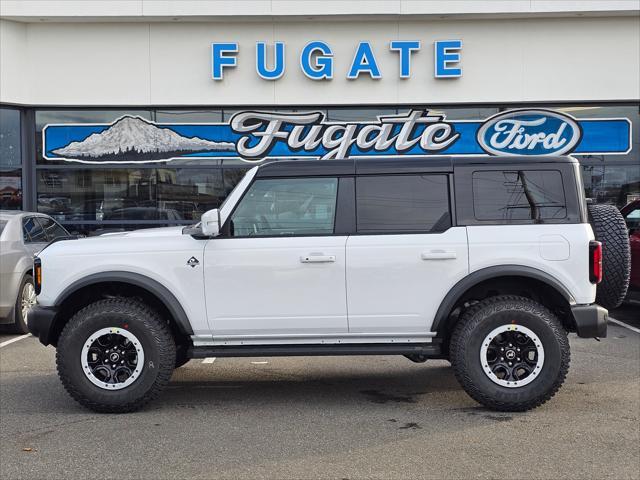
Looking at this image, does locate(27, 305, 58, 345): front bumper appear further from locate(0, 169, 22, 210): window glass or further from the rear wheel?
locate(0, 169, 22, 210): window glass

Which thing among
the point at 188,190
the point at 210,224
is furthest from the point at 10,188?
the point at 210,224

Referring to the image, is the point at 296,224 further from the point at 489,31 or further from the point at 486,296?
the point at 489,31

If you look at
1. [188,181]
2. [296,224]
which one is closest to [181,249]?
[296,224]

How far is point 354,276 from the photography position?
5492mm

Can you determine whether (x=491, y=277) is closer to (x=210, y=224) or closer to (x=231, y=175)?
(x=210, y=224)

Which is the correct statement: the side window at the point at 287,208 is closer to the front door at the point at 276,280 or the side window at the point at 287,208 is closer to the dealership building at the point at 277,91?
the front door at the point at 276,280

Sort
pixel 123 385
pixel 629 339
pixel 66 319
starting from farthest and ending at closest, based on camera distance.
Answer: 1. pixel 629 339
2. pixel 66 319
3. pixel 123 385

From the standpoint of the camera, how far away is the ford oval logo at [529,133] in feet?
48.2

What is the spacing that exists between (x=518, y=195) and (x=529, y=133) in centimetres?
974

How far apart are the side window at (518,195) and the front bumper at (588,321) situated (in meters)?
0.74

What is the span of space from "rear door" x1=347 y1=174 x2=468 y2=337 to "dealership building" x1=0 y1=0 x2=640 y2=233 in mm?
9050

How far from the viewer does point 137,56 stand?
47.2ft

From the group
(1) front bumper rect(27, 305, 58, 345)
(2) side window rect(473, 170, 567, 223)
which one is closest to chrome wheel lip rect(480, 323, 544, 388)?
(2) side window rect(473, 170, 567, 223)

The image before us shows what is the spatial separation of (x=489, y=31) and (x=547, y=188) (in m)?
9.73
